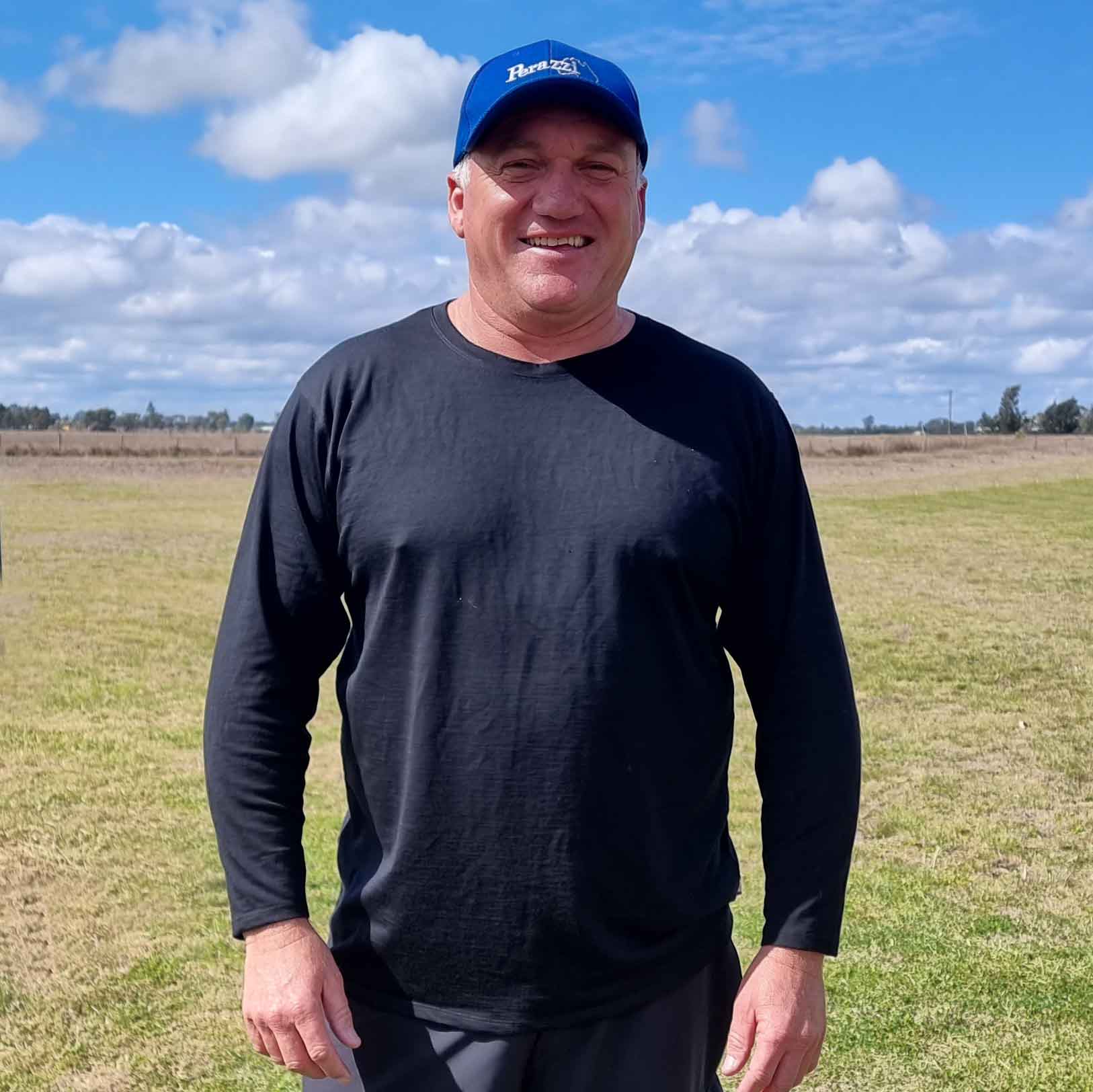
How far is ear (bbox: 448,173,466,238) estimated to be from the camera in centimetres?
198

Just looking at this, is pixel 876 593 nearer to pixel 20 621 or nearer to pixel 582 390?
pixel 20 621

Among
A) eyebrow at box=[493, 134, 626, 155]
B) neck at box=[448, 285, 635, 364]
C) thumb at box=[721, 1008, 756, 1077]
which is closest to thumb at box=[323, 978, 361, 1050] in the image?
thumb at box=[721, 1008, 756, 1077]

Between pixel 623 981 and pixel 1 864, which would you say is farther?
pixel 1 864

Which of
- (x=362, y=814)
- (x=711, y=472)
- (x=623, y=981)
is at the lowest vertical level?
(x=623, y=981)

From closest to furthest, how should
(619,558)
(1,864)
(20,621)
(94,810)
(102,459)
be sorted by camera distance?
1. (619,558)
2. (1,864)
3. (94,810)
4. (20,621)
5. (102,459)

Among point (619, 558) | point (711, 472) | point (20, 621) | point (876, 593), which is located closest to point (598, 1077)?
point (619, 558)

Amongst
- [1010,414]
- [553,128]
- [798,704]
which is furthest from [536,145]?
[1010,414]

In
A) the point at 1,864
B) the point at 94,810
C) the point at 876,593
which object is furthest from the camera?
the point at 876,593

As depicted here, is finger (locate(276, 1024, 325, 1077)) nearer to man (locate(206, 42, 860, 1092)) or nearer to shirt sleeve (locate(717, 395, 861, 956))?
man (locate(206, 42, 860, 1092))

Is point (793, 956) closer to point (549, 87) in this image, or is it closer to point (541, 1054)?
point (541, 1054)

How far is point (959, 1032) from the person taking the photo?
4.38 meters

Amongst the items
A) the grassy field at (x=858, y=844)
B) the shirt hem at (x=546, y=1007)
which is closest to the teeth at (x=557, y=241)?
the shirt hem at (x=546, y=1007)

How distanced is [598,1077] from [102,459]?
40.1 m

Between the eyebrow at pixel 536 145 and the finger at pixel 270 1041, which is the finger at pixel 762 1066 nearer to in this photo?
the finger at pixel 270 1041
